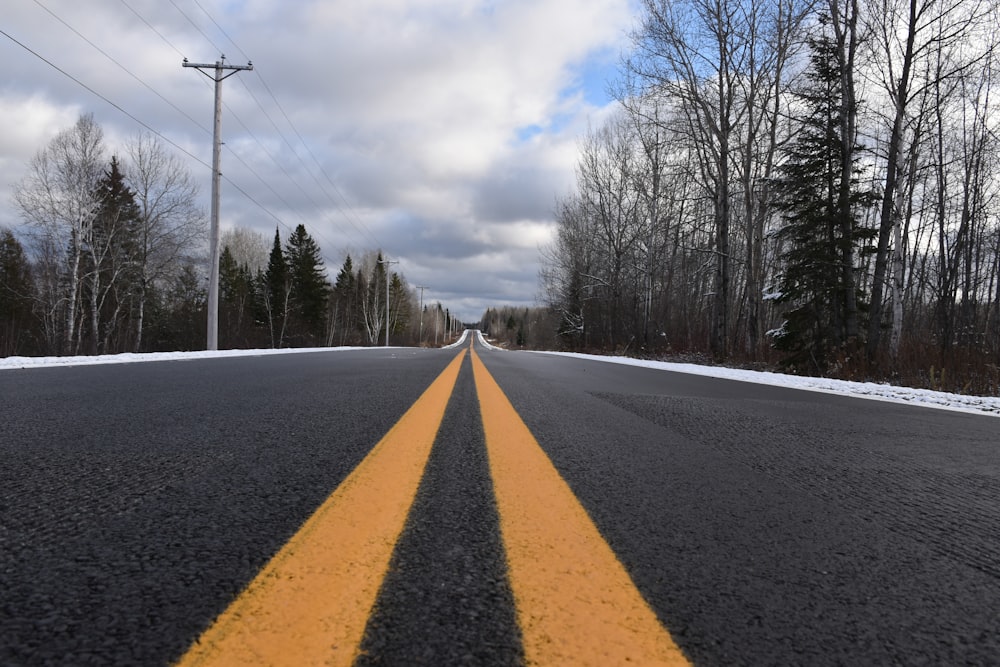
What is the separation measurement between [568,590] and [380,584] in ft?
1.07

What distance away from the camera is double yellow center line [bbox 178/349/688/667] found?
2.16 feet

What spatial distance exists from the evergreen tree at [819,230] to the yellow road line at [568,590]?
12.5 metres

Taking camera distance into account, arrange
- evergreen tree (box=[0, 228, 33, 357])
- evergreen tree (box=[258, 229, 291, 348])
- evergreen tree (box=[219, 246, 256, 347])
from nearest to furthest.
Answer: evergreen tree (box=[0, 228, 33, 357]), evergreen tree (box=[219, 246, 256, 347]), evergreen tree (box=[258, 229, 291, 348])

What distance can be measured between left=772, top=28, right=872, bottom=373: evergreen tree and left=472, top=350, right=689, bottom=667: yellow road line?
12.5 m

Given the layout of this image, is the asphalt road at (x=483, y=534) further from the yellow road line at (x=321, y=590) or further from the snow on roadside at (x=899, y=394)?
the snow on roadside at (x=899, y=394)

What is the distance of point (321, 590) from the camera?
2.64 feet

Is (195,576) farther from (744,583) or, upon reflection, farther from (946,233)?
(946,233)

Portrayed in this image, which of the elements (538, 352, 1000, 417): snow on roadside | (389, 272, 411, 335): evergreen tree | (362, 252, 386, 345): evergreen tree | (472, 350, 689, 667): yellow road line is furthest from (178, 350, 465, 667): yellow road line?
(389, 272, 411, 335): evergreen tree

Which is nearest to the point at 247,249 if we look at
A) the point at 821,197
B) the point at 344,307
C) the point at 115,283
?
the point at 344,307

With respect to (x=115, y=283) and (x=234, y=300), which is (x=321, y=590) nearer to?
(x=115, y=283)

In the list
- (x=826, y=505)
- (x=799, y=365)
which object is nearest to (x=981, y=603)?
(x=826, y=505)

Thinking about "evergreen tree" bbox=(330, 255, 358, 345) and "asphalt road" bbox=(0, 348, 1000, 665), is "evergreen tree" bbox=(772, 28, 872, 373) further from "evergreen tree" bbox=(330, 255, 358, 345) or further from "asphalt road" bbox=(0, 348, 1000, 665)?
"evergreen tree" bbox=(330, 255, 358, 345)

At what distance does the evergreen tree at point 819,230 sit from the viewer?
474 inches

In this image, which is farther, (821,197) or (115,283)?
(115,283)
